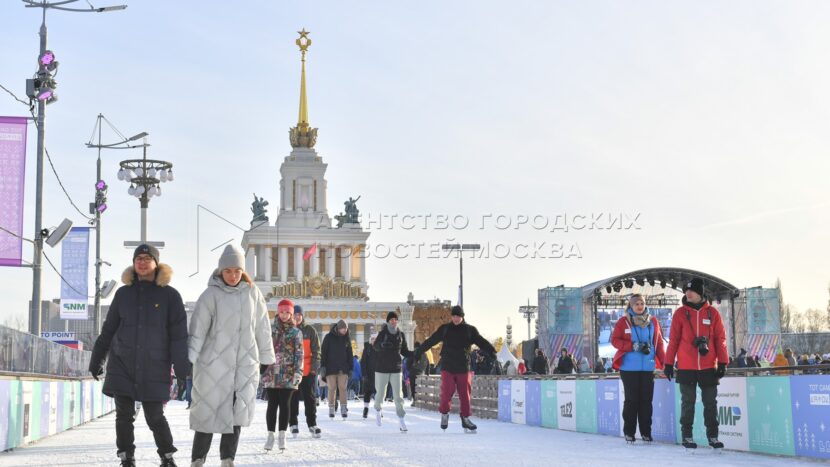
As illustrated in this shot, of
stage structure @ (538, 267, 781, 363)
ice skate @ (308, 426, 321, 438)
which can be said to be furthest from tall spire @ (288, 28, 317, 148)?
ice skate @ (308, 426, 321, 438)

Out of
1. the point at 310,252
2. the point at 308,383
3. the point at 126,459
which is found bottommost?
the point at 126,459

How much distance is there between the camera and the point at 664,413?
14.3 meters

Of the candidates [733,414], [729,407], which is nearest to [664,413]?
[729,407]

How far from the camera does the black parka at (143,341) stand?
27.9 feet

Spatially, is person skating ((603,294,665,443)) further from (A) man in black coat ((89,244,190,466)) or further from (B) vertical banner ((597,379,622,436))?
(A) man in black coat ((89,244,190,466))

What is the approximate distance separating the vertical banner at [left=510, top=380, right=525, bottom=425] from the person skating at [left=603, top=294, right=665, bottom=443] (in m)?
6.28

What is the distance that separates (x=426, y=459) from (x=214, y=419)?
10.9 feet

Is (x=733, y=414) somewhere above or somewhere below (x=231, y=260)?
below

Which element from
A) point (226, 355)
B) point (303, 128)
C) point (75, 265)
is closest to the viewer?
point (226, 355)

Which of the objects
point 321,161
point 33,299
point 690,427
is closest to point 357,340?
point 321,161

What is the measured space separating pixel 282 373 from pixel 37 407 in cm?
401

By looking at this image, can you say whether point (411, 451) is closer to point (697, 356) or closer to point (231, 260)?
point (697, 356)

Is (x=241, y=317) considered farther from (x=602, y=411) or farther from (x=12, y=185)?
(x=12, y=185)

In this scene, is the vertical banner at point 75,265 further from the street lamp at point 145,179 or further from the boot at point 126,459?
the boot at point 126,459
